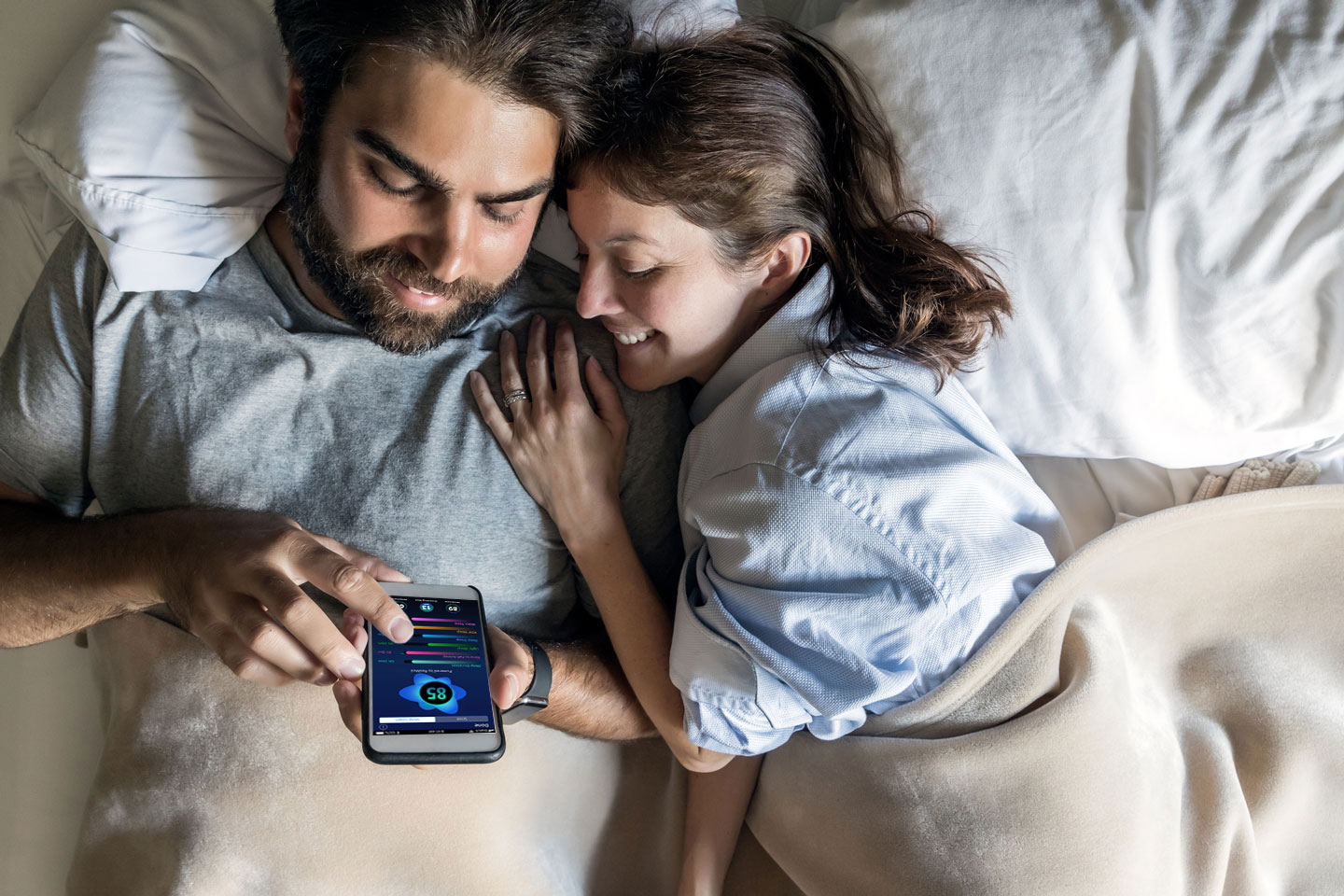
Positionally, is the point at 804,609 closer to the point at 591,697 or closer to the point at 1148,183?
the point at 591,697

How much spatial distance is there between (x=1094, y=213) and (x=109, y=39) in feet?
Result: 3.68

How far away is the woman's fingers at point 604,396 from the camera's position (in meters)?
1.13

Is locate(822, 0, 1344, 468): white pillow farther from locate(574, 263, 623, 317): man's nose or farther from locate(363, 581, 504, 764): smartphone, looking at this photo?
locate(363, 581, 504, 764): smartphone

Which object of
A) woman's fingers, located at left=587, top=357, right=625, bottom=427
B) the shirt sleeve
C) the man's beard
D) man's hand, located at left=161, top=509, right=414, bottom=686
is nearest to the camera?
man's hand, located at left=161, top=509, right=414, bottom=686

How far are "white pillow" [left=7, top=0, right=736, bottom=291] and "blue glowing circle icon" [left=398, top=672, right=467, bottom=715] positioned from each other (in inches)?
22.6

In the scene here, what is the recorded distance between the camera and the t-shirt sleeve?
1086mm

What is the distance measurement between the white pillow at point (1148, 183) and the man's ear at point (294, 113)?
605mm

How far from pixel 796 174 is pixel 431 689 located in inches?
25.9

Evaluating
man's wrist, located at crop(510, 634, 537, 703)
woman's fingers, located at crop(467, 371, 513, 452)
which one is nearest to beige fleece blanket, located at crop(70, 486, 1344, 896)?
man's wrist, located at crop(510, 634, 537, 703)

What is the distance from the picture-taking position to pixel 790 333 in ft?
3.48

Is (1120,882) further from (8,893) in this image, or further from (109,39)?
(8,893)

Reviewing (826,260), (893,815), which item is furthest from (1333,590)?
(826,260)

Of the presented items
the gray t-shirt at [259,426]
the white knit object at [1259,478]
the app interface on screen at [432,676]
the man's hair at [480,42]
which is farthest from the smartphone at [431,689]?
the white knit object at [1259,478]

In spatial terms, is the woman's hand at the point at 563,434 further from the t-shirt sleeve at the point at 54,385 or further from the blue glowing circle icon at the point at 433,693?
the t-shirt sleeve at the point at 54,385
